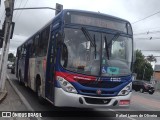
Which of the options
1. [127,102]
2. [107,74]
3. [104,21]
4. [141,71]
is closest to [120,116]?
[127,102]

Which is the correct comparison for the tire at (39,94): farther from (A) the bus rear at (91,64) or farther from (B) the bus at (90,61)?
(A) the bus rear at (91,64)

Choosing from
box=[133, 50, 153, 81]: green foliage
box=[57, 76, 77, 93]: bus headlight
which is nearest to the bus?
box=[57, 76, 77, 93]: bus headlight

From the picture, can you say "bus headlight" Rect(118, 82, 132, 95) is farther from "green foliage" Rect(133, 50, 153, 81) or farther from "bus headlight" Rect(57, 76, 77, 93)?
"green foliage" Rect(133, 50, 153, 81)

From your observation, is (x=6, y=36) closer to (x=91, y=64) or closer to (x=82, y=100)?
(x=91, y=64)

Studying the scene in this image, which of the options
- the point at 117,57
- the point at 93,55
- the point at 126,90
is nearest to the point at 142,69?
the point at 126,90

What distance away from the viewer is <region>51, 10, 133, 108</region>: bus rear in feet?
32.3

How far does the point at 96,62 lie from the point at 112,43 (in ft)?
2.88

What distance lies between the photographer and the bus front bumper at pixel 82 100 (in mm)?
9711

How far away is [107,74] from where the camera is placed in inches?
400

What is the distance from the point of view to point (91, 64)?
10.1m

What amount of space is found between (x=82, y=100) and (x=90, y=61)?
120 centimetres

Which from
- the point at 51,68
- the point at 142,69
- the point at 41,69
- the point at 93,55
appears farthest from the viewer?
the point at 142,69

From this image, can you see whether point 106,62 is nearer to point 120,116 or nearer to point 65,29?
point 65,29

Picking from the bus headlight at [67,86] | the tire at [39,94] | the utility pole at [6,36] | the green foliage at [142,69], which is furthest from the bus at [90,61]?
the green foliage at [142,69]
